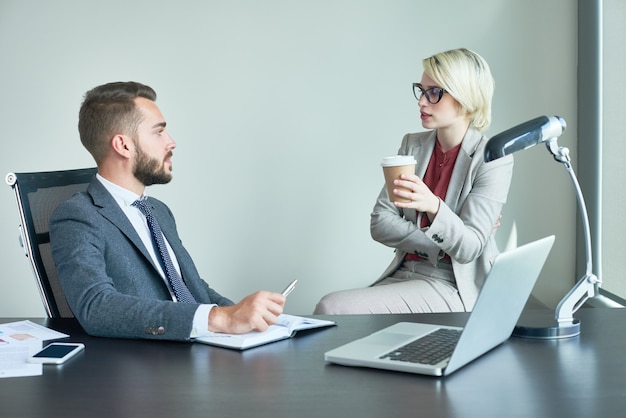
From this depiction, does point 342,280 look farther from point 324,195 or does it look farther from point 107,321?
point 107,321

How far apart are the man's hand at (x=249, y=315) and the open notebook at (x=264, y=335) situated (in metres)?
0.01

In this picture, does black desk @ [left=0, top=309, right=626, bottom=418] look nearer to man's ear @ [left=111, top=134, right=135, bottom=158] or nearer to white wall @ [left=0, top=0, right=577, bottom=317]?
man's ear @ [left=111, top=134, right=135, bottom=158]

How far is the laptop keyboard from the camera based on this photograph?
1.40 metres

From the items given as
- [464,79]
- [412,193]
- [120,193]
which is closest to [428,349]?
[412,193]

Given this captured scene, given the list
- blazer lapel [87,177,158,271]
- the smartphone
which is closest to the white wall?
blazer lapel [87,177,158,271]

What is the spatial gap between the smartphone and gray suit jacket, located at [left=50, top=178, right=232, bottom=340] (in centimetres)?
13

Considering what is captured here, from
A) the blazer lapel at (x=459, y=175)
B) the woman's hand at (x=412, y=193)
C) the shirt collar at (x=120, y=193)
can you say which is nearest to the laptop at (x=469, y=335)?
the woman's hand at (x=412, y=193)

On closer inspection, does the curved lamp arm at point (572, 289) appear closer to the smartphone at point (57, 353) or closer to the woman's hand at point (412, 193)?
the woman's hand at point (412, 193)

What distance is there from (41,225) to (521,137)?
1.48 meters

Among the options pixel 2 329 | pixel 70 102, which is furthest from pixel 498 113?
pixel 2 329

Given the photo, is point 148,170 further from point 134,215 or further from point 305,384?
point 305,384

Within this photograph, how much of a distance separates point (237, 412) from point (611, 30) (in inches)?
127

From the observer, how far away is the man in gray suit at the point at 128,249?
165cm

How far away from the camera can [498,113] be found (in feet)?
14.1
